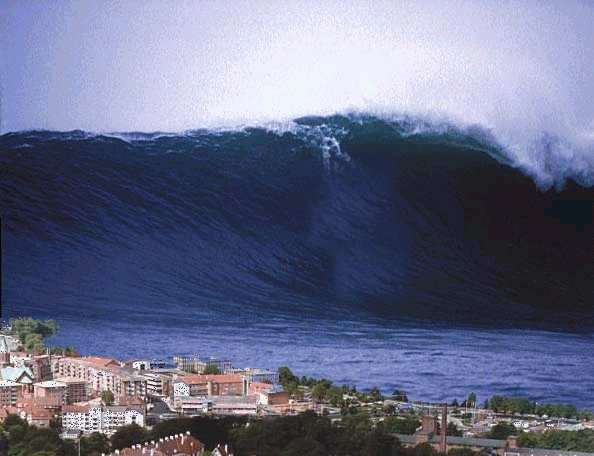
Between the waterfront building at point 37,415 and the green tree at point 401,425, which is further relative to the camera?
the waterfront building at point 37,415

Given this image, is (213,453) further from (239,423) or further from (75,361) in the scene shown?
(75,361)

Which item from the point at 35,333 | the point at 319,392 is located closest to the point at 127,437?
the point at 319,392

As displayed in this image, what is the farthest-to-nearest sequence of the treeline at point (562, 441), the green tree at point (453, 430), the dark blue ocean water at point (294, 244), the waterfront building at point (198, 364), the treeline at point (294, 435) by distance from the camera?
the dark blue ocean water at point (294, 244), the waterfront building at point (198, 364), the green tree at point (453, 430), the treeline at point (294, 435), the treeline at point (562, 441)

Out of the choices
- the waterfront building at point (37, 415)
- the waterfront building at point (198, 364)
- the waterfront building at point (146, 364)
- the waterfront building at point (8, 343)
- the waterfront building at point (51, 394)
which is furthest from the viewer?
the waterfront building at point (8, 343)

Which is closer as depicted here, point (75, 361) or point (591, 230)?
point (75, 361)

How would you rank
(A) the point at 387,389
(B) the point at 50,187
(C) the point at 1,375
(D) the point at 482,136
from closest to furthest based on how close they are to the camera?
(A) the point at 387,389, (C) the point at 1,375, (D) the point at 482,136, (B) the point at 50,187

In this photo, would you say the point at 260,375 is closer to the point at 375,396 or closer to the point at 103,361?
the point at 375,396

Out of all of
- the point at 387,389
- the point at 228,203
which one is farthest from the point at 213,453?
the point at 228,203

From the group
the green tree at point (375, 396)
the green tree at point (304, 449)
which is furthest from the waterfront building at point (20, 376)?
the green tree at point (375, 396)

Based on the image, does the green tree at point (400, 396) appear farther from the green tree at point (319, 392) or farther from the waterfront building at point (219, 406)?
the waterfront building at point (219, 406)
